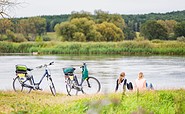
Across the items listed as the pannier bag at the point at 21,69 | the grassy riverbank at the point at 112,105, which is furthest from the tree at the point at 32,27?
the grassy riverbank at the point at 112,105

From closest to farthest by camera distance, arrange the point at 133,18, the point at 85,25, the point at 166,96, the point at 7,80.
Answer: the point at 166,96
the point at 7,80
the point at 85,25
the point at 133,18

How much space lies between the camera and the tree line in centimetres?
7888

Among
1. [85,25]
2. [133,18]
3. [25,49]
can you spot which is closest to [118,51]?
[25,49]

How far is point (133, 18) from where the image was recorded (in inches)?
4656

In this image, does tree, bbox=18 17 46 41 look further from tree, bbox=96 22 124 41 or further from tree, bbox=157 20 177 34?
tree, bbox=157 20 177 34

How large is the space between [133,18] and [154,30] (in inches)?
1226

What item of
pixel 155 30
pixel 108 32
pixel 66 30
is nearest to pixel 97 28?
pixel 108 32

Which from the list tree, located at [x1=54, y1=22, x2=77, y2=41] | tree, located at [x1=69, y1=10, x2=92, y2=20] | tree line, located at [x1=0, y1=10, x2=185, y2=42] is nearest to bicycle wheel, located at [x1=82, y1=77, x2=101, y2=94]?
tree line, located at [x1=0, y1=10, x2=185, y2=42]

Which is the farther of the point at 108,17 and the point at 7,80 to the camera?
the point at 108,17

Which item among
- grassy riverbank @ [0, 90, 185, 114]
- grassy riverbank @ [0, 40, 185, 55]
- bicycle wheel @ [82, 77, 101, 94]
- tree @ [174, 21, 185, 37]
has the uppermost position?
grassy riverbank @ [0, 90, 185, 114]

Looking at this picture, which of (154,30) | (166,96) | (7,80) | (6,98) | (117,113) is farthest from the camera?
(154,30)

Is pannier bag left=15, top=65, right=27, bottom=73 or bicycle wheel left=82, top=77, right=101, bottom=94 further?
bicycle wheel left=82, top=77, right=101, bottom=94

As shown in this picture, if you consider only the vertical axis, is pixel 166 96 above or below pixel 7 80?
above

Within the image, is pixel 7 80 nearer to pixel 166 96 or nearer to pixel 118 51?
pixel 166 96
